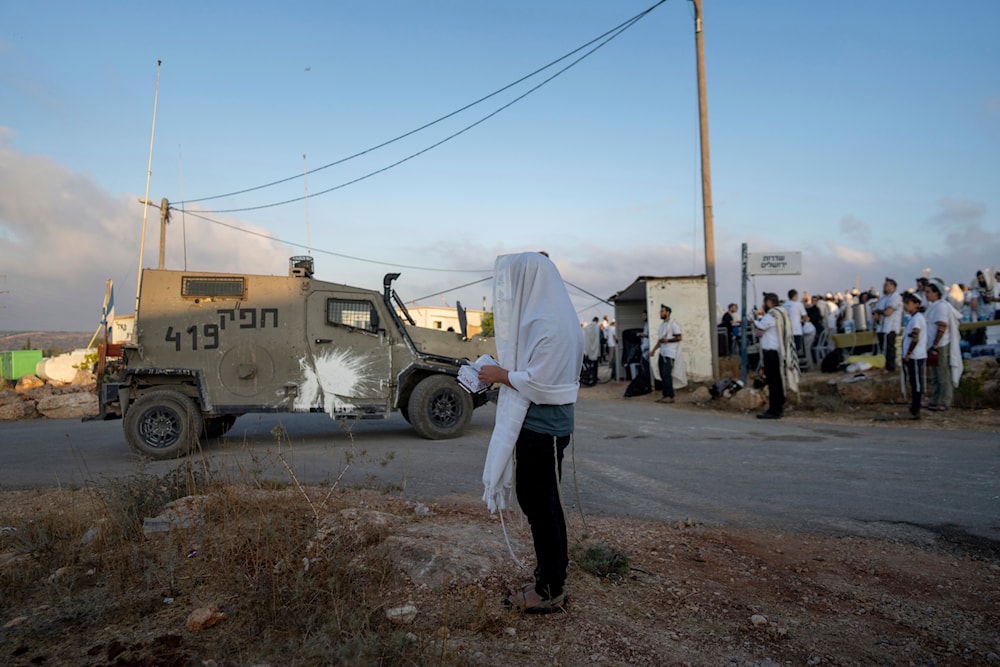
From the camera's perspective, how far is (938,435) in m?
8.72

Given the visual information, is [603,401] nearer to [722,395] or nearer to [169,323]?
[722,395]

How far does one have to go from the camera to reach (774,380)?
10844 mm

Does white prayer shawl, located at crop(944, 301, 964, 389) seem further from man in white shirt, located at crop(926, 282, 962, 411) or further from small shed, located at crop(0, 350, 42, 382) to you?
small shed, located at crop(0, 350, 42, 382)

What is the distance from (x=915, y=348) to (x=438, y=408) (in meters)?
7.20

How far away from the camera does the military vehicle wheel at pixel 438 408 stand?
8711 mm

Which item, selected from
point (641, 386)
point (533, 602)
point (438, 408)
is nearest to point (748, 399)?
point (641, 386)

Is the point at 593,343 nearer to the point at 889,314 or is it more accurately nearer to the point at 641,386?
the point at 641,386

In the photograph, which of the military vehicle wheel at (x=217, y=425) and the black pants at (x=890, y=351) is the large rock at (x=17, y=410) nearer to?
the military vehicle wheel at (x=217, y=425)

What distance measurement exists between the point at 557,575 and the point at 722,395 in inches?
433

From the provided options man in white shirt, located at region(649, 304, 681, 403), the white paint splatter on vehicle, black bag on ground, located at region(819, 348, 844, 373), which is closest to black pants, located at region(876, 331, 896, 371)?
black bag on ground, located at region(819, 348, 844, 373)

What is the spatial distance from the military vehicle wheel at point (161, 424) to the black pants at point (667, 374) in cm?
953

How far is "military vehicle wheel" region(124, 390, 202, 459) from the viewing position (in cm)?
783

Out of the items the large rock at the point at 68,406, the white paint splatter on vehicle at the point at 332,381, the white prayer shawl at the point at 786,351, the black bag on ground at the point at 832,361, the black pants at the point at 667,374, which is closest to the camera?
the white paint splatter on vehicle at the point at 332,381

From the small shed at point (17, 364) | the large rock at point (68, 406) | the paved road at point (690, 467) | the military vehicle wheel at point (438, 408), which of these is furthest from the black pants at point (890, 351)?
the small shed at point (17, 364)
